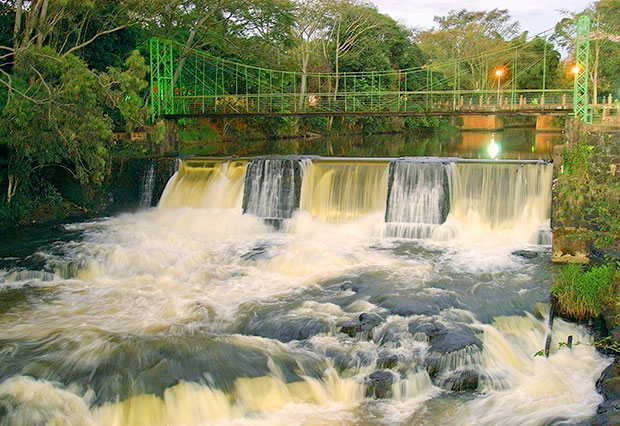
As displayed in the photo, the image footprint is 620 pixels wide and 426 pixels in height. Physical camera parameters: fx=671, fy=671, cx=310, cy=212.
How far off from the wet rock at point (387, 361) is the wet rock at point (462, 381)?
658mm

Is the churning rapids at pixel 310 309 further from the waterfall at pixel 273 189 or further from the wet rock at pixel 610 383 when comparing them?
the wet rock at pixel 610 383

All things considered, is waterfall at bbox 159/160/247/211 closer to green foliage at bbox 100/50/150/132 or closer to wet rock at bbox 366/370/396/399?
green foliage at bbox 100/50/150/132

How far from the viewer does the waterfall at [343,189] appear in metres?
17.3

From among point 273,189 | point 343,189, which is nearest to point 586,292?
point 343,189

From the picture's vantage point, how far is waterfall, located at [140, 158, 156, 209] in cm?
2005

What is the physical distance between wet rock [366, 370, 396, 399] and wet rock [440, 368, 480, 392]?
26.7 inches

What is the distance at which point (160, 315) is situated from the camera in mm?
10727

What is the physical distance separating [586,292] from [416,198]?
6.79 meters

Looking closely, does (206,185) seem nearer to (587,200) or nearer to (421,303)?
(421,303)

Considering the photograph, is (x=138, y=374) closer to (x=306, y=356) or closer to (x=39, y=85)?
(x=306, y=356)

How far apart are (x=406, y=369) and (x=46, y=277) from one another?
7.75 metres

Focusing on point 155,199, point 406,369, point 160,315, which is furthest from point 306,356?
point 155,199

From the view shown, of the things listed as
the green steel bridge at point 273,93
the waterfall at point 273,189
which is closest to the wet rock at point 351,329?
the green steel bridge at point 273,93

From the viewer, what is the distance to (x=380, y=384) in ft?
27.5
